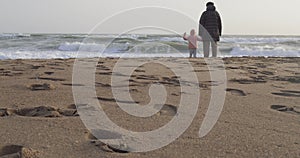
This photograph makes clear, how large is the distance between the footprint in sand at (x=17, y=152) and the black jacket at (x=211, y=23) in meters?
6.45

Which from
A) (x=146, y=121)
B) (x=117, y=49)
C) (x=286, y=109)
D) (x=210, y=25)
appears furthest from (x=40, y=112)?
(x=117, y=49)

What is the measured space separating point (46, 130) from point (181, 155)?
77 cm

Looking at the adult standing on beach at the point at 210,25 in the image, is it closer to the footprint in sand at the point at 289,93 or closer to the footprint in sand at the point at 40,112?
the footprint in sand at the point at 289,93

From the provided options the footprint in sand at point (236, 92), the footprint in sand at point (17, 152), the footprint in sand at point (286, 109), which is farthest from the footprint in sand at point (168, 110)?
the footprint in sand at point (17, 152)

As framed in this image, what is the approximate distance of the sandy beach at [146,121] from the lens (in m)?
1.61

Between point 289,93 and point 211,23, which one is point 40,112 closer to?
point 289,93

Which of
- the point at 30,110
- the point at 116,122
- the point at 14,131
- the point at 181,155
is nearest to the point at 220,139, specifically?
the point at 181,155

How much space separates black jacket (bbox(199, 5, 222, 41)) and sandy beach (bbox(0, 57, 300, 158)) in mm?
4099

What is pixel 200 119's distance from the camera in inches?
86.2

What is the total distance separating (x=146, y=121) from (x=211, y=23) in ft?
19.3

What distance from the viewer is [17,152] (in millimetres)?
1551

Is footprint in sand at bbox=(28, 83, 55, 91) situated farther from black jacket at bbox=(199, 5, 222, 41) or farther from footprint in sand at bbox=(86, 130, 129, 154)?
black jacket at bbox=(199, 5, 222, 41)

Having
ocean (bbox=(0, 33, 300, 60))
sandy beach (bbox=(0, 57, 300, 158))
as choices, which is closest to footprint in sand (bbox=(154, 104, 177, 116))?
sandy beach (bbox=(0, 57, 300, 158))

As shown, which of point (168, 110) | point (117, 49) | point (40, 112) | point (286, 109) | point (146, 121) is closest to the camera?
point (146, 121)
